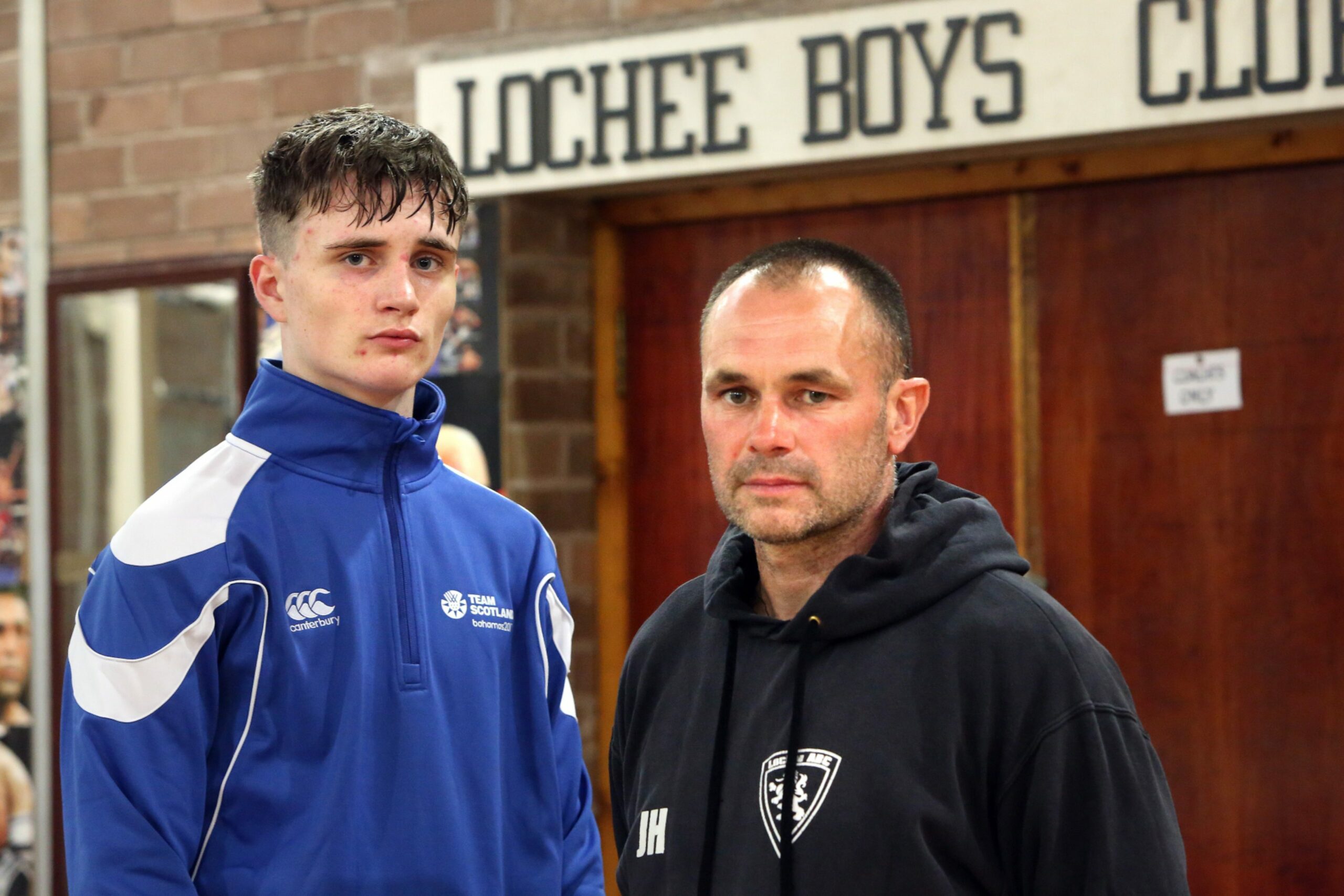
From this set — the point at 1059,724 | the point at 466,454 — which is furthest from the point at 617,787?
the point at 466,454

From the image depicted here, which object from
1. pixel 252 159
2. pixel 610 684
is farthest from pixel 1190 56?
pixel 252 159

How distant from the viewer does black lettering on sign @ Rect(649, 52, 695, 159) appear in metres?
3.39

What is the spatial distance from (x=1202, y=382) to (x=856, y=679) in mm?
2052

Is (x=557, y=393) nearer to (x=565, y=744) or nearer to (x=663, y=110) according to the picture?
(x=663, y=110)

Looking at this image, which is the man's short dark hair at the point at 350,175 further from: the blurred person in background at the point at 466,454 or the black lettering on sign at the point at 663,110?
the blurred person in background at the point at 466,454

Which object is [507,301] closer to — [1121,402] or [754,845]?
[1121,402]

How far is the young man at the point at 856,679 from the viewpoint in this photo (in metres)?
1.36

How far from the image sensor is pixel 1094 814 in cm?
132

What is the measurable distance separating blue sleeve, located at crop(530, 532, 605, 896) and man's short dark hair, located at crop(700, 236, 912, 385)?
44cm

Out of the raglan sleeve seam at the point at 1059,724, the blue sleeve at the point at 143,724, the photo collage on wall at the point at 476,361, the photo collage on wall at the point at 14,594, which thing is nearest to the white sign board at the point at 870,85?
the photo collage on wall at the point at 476,361

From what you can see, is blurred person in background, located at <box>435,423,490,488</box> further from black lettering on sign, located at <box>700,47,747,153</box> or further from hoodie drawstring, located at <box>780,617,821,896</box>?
hoodie drawstring, located at <box>780,617,821,896</box>

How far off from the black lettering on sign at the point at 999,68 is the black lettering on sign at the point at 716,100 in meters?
0.52

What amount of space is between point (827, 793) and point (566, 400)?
90.9 inches

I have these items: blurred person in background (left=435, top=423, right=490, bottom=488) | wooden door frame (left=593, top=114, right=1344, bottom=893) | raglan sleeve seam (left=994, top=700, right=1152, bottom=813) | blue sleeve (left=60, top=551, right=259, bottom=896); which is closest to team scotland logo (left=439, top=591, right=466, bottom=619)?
blue sleeve (left=60, top=551, right=259, bottom=896)
